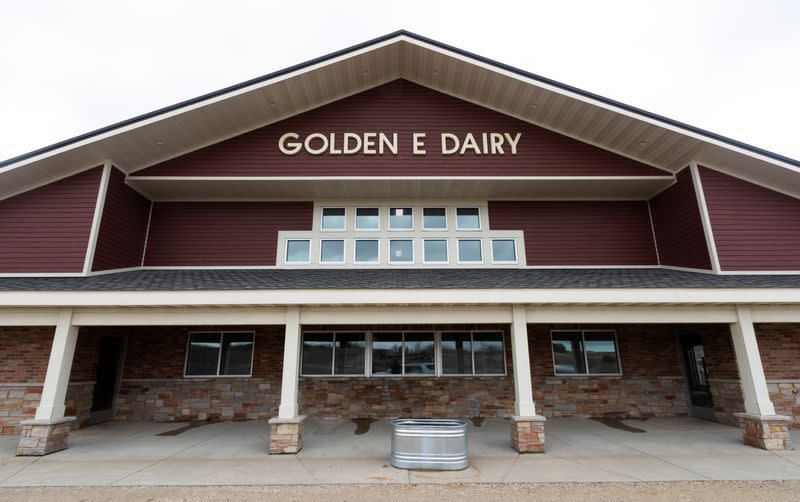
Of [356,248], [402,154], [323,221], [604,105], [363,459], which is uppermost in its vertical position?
[604,105]

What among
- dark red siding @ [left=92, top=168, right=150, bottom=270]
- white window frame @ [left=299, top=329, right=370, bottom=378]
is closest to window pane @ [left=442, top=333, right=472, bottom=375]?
white window frame @ [left=299, top=329, right=370, bottom=378]

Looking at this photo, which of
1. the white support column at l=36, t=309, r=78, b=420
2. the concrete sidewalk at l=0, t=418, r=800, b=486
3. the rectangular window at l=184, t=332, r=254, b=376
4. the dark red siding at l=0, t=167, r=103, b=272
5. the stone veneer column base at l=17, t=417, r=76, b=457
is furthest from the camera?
the rectangular window at l=184, t=332, r=254, b=376

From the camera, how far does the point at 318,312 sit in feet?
Result: 30.2

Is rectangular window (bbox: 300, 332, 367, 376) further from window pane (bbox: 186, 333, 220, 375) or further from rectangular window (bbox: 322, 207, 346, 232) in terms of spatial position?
rectangular window (bbox: 322, 207, 346, 232)

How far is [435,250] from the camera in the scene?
13.1m

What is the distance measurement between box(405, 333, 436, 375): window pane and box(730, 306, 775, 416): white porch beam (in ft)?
23.8

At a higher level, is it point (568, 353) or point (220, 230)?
point (220, 230)

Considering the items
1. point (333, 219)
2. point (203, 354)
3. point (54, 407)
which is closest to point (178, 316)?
point (54, 407)

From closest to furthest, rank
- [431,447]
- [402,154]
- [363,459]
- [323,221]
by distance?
[431,447]
[363,459]
[402,154]
[323,221]

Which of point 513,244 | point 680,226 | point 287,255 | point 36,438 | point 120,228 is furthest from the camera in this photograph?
point 513,244

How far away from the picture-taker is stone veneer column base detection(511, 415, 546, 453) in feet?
27.9

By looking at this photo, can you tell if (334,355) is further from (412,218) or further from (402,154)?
(402,154)

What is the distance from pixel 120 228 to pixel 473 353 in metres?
10.7

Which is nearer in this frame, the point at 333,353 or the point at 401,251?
the point at 333,353
